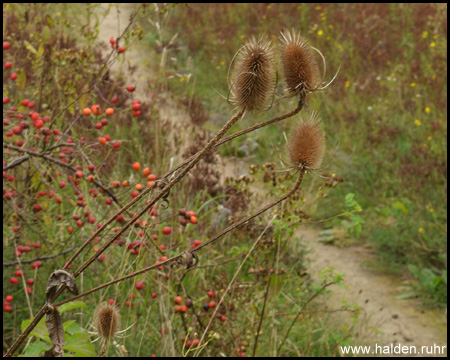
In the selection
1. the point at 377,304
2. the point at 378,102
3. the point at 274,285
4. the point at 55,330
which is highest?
the point at 378,102

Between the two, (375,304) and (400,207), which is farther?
(400,207)

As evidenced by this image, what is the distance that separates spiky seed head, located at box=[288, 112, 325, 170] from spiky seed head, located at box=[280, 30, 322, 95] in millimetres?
136

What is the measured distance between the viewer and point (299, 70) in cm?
124

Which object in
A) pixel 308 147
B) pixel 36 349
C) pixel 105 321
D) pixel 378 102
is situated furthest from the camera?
pixel 378 102

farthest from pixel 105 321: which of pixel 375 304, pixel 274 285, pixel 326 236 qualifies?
pixel 326 236

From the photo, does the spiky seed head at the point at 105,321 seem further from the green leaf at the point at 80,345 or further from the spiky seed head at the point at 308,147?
the spiky seed head at the point at 308,147

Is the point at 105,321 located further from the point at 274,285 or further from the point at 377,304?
the point at 377,304

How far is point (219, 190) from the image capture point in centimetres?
509

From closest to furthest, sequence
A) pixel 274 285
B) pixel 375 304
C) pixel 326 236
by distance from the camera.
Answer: pixel 274 285, pixel 375 304, pixel 326 236

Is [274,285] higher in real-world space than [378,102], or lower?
lower

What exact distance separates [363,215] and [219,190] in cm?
136

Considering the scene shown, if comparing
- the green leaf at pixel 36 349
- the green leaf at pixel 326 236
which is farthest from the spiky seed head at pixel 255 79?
the green leaf at pixel 326 236

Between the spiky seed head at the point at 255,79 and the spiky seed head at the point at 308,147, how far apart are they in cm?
16

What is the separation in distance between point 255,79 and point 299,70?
9cm
